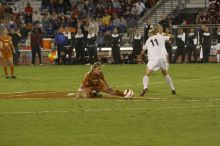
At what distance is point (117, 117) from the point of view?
16.7 meters

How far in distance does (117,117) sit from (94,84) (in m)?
4.21

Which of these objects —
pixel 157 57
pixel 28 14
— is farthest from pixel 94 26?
pixel 157 57

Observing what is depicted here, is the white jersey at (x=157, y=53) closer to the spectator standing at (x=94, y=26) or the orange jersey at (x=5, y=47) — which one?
the orange jersey at (x=5, y=47)

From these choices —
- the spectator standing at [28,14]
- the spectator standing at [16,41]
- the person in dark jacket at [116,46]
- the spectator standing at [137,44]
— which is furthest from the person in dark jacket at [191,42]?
the spectator standing at [28,14]

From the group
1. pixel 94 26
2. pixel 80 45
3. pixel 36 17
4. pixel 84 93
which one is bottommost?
pixel 84 93

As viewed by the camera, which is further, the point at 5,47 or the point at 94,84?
the point at 5,47

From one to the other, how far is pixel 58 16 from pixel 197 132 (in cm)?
3047

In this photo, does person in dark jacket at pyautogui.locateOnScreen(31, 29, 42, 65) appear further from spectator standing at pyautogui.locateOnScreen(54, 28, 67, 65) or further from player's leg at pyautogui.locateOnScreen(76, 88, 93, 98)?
player's leg at pyautogui.locateOnScreen(76, 88, 93, 98)

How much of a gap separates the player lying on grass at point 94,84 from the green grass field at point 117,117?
449 millimetres

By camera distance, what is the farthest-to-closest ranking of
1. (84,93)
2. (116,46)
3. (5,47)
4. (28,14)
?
(28,14) < (116,46) < (5,47) < (84,93)

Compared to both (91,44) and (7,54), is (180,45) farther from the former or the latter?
(7,54)

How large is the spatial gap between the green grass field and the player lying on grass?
449 millimetres

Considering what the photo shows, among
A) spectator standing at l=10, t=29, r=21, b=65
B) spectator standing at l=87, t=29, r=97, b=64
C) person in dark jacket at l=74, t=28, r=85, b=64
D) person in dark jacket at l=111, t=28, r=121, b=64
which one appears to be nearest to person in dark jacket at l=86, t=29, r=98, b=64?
spectator standing at l=87, t=29, r=97, b=64

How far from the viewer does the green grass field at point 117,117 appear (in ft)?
44.9
